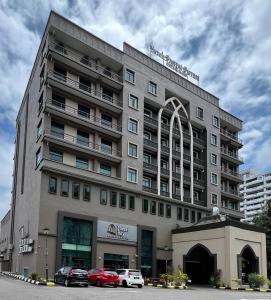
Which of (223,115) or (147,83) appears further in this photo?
(223,115)

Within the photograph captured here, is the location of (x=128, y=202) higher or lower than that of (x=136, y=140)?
lower

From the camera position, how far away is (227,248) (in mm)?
45656

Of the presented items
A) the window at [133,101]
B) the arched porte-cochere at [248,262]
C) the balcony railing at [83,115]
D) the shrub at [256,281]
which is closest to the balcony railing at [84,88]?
the window at [133,101]

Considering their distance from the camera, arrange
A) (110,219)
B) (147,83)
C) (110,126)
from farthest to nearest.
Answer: (147,83) < (110,126) < (110,219)

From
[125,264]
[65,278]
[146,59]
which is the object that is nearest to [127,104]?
[146,59]

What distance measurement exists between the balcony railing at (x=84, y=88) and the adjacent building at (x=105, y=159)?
0.46 feet

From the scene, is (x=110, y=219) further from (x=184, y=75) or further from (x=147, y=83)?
(x=184, y=75)

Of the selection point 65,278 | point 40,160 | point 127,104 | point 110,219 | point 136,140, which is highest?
point 127,104

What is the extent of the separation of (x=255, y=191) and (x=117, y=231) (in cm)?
13866

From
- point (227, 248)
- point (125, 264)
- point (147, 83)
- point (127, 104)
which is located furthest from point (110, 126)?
point (227, 248)

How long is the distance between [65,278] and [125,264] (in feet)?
Answer: 53.2

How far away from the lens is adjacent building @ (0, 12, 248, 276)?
4500 centimetres

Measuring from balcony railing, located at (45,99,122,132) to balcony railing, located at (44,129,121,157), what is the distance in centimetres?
232

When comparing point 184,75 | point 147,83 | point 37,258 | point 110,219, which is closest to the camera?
point 37,258
